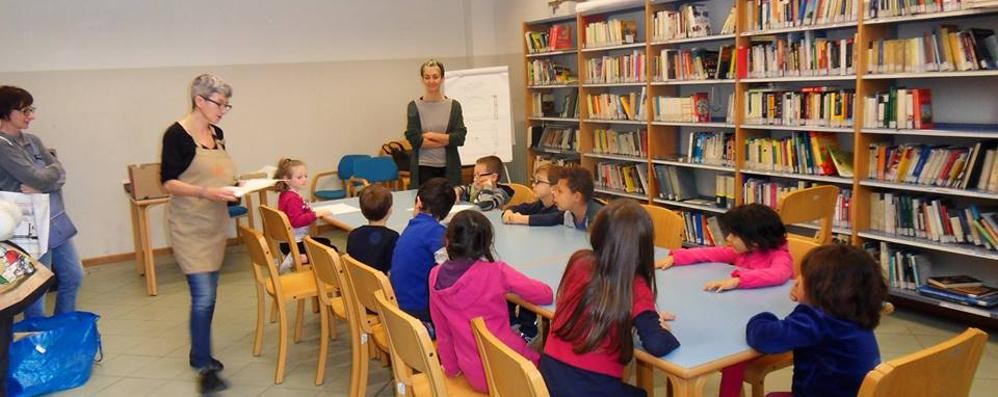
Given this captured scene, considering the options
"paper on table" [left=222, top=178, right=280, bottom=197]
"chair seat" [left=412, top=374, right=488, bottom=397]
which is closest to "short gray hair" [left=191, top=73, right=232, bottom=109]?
"paper on table" [left=222, top=178, right=280, bottom=197]

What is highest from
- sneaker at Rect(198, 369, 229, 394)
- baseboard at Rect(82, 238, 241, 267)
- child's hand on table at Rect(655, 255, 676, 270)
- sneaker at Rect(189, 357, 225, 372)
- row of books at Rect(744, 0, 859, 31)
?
row of books at Rect(744, 0, 859, 31)

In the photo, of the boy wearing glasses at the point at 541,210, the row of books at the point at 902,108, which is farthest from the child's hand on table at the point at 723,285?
the row of books at the point at 902,108

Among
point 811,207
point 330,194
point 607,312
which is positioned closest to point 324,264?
point 607,312

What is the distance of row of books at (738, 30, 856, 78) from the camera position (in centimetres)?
435

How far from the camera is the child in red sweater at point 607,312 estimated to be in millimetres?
1986

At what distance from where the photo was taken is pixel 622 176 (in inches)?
243

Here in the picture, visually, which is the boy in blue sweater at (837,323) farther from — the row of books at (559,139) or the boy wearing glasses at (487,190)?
the row of books at (559,139)

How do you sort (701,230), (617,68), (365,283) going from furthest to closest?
(617,68)
(701,230)
(365,283)

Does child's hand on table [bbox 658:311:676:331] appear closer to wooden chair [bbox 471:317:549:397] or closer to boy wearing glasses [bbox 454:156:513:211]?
wooden chair [bbox 471:317:549:397]

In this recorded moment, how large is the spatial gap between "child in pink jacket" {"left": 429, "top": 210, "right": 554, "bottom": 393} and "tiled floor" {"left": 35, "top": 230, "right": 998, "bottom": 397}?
3.51ft

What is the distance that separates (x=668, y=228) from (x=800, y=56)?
74.7 inches

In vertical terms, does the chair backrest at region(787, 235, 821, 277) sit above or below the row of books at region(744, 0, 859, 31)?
below

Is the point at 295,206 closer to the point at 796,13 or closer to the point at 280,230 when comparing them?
the point at 280,230

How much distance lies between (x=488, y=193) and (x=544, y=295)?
6.13 ft
